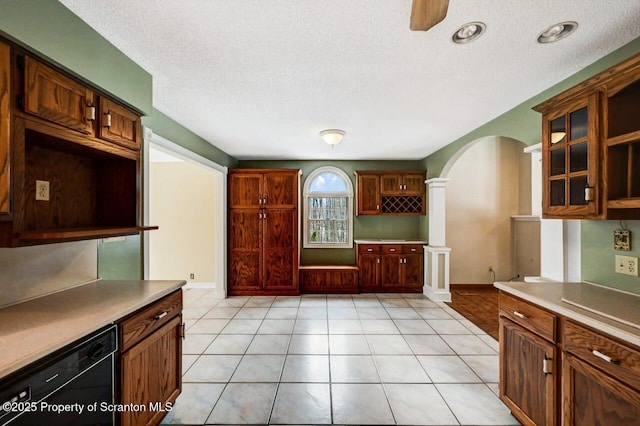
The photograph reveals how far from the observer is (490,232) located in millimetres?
5289

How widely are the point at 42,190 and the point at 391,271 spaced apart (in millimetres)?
4633

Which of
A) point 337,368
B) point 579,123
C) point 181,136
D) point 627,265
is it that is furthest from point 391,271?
point 181,136

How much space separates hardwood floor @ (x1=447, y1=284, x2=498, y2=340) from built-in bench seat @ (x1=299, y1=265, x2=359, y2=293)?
162 centimetres

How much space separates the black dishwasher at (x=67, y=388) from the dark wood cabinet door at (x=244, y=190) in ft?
11.7

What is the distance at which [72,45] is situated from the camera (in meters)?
1.49

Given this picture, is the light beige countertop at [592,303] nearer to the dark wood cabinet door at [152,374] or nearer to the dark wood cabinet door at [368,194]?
the dark wood cabinet door at [152,374]

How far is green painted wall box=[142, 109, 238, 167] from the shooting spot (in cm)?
277

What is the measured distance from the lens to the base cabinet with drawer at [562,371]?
48.1 inches

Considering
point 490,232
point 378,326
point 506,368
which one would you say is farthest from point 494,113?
point 490,232

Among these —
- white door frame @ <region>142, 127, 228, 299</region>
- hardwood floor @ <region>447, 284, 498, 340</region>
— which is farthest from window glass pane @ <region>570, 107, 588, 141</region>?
white door frame @ <region>142, 127, 228, 299</region>

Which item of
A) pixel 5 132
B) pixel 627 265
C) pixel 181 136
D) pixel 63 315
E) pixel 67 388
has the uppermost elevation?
pixel 181 136

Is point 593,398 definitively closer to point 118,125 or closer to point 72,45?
point 118,125

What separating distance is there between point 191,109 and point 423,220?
14.0ft

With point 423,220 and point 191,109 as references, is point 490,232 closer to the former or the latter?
point 423,220
